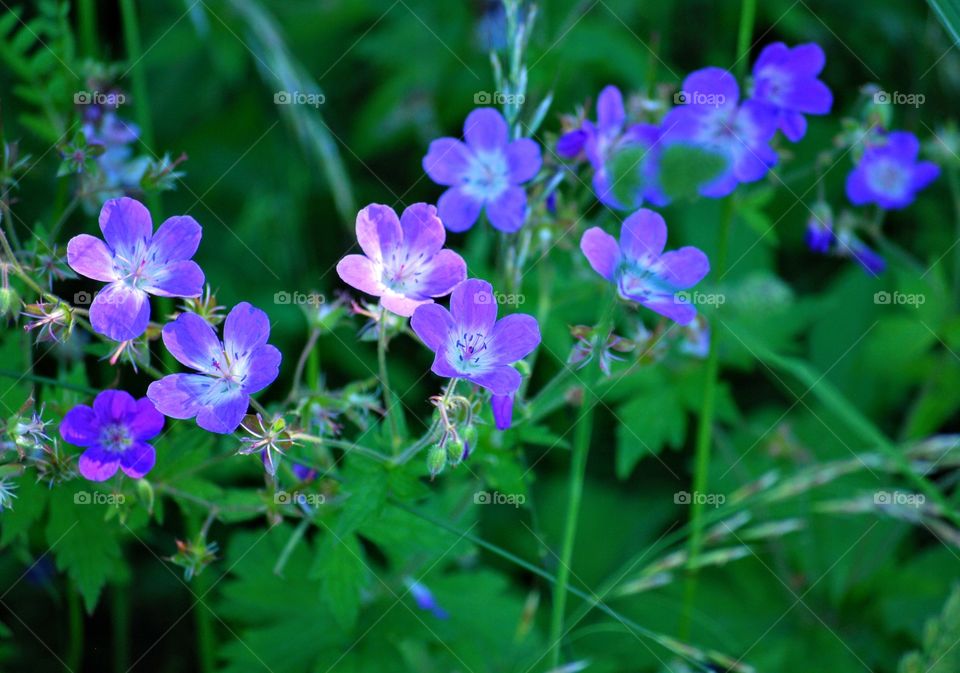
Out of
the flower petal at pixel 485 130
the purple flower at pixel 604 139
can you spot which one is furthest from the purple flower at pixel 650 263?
the flower petal at pixel 485 130

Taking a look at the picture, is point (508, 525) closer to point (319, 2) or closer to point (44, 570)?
point (44, 570)

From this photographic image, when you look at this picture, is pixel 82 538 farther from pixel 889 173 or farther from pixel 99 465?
pixel 889 173

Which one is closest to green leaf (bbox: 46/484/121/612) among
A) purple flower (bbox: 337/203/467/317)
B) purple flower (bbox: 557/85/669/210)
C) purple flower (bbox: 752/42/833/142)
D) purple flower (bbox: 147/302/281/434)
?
purple flower (bbox: 147/302/281/434)

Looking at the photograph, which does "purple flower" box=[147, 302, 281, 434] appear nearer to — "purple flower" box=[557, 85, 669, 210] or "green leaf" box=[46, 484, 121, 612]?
"green leaf" box=[46, 484, 121, 612]

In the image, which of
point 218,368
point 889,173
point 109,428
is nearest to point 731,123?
point 889,173

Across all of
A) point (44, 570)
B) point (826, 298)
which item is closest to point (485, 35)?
point (826, 298)

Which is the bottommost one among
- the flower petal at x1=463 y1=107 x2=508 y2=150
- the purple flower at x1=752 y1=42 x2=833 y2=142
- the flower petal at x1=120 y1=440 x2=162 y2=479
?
the flower petal at x1=120 y1=440 x2=162 y2=479
